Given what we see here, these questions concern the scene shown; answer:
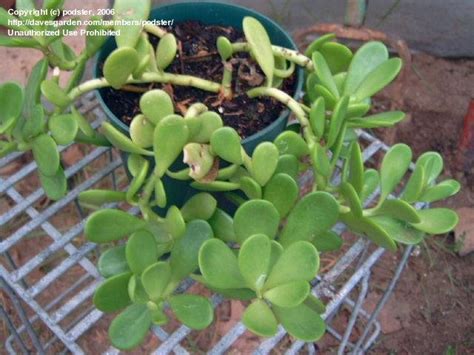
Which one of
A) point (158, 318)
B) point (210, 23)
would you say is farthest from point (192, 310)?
point (210, 23)

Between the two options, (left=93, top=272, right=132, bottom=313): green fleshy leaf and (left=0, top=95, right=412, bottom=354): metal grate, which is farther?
(left=0, top=95, right=412, bottom=354): metal grate

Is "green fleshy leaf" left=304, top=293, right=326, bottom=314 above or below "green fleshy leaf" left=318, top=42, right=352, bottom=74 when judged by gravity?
below

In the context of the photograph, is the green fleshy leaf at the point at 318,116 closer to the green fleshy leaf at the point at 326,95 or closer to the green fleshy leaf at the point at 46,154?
the green fleshy leaf at the point at 326,95

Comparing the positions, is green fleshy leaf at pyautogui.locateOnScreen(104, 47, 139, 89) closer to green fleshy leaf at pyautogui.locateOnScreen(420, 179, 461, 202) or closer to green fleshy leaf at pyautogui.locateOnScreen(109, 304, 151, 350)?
green fleshy leaf at pyautogui.locateOnScreen(109, 304, 151, 350)

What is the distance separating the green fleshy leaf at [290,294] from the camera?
520 mm

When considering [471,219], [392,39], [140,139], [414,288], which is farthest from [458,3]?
[140,139]

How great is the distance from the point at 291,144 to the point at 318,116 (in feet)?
0.12

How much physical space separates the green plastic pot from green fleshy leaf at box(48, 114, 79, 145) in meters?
0.05

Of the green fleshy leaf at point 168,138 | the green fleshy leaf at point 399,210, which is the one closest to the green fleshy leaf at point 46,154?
the green fleshy leaf at point 168,138

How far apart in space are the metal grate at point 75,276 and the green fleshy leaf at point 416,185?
0.39 feet

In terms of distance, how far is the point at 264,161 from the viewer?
56 centimetres

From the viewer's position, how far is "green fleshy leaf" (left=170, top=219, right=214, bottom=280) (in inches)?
23.2

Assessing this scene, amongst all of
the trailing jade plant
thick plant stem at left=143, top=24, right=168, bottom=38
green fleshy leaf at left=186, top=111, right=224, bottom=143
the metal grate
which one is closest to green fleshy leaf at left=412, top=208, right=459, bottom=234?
the trailing jade plant

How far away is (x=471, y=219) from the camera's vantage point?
129 cm
